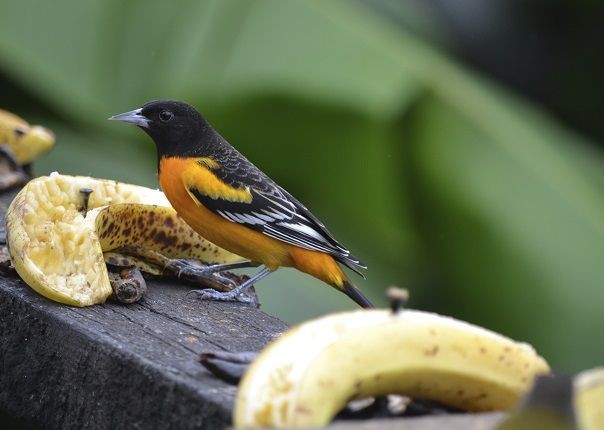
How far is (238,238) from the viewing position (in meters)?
3.60

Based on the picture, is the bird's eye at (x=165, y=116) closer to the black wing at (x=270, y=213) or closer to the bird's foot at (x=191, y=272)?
the black wing at (x=270, y=213)

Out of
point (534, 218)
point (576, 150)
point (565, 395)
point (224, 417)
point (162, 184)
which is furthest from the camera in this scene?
point (576, 150)

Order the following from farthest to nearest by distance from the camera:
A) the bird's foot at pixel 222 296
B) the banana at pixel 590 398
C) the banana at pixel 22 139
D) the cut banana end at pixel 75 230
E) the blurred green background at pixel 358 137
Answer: the blurred green background at pixel 358 137 < the banana at pixel 22 139 < the bird's foot at pixel 222 296 < the cut banana end at pixel 75 230 < the banana at pixel 590 398

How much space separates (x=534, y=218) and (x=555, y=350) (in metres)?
0.68

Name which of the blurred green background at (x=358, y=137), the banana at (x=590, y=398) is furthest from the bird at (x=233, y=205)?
the banana at (x=590, y=398)

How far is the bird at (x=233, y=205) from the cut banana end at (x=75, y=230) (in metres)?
0.30

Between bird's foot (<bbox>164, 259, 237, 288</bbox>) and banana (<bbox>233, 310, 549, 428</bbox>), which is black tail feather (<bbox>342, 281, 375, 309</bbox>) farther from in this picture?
banana (<bbox>233, 310, 549, 428</bbox>)

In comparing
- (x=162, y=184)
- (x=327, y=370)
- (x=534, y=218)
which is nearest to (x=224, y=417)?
(x=327, y=370)

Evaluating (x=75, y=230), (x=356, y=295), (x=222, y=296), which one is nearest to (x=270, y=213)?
(x=356, y=295)

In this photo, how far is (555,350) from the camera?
532cm

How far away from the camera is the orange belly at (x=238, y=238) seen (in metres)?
3.49

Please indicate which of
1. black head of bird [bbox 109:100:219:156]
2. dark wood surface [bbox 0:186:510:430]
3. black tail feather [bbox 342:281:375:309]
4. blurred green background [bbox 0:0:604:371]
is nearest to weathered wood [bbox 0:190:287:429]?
dark wood surface [bbox 0:186:510:430]

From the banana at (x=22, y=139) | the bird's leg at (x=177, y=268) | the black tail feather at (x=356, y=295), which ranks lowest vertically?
the banana at (x=22, y=139)

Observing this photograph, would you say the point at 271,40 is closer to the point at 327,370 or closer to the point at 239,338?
the point at 239,338
